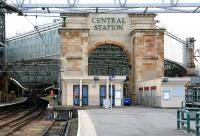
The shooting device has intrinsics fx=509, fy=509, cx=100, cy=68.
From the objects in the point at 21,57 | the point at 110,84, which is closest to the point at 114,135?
the point at 110,84

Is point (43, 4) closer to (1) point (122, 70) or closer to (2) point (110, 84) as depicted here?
(2) point (110, 84)

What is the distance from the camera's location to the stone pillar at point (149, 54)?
63625mm

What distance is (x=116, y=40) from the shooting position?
66562 millimetres

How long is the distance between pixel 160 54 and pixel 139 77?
395cm

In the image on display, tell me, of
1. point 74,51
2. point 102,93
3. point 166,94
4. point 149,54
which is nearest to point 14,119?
point 102,93

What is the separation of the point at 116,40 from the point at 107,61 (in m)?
3.10

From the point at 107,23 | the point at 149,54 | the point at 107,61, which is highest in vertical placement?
the point at 107,23

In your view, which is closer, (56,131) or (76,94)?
(56,131)

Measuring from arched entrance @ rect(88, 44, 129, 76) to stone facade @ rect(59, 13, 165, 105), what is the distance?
44.7 inches

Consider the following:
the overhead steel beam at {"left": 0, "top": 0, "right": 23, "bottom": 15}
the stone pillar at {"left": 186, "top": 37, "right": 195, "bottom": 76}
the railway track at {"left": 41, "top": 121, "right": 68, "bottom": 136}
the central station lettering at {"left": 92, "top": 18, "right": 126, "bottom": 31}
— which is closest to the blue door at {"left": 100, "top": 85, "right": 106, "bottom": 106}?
the central station lettering at {"left": 92, "top": 18, "right": 126, "bottom": 31}

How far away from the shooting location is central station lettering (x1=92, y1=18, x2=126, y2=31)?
216ft

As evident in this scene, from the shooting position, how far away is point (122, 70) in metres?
67.7

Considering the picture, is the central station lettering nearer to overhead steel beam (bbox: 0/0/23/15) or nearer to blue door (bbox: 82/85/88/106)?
blue door (bbox: 82/85/88/106)

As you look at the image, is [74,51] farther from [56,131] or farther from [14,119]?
[56,131]
